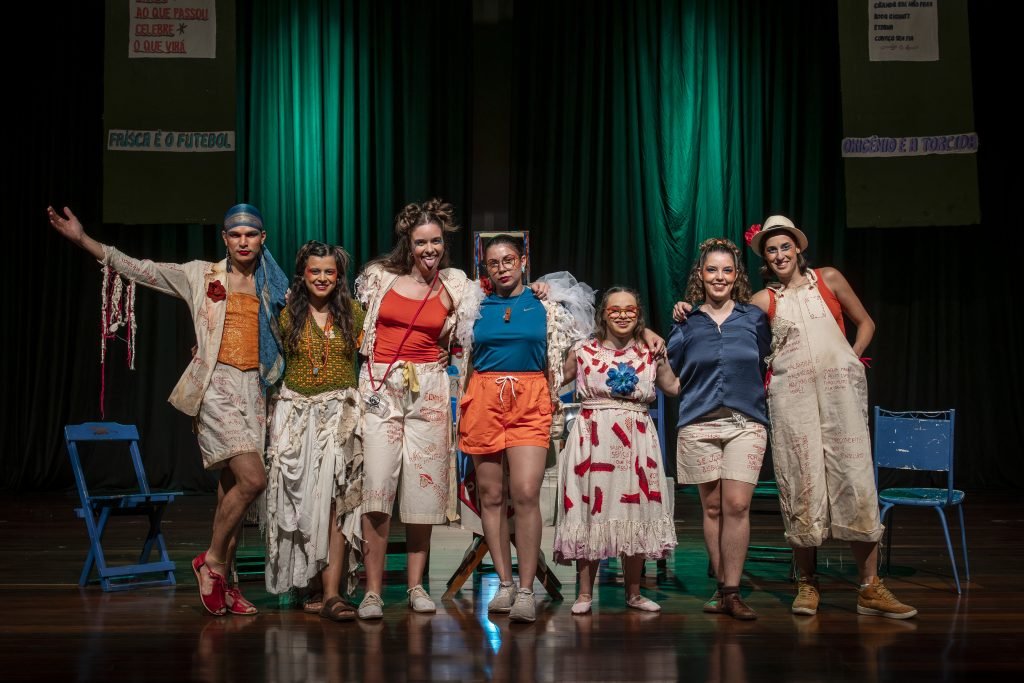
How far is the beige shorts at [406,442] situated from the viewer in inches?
154

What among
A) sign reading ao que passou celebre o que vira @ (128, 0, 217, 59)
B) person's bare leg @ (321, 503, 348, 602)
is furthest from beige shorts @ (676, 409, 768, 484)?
sign reading ao que passou celebre o que vira @ (128, 0, 217, 59)

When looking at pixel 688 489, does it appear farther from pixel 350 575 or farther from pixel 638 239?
pixel 350 575

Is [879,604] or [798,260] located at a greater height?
[798,260]

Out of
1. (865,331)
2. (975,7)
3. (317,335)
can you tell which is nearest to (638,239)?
(975,7)

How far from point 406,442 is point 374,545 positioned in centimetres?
A: 42

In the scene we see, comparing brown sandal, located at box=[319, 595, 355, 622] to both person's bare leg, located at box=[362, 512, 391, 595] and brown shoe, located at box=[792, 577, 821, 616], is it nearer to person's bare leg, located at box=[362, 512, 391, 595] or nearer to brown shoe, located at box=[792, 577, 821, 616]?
person's bare leg, located at box=[362, 512, 391, 595]

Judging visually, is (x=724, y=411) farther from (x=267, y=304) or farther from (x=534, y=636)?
(x=267, y=304)

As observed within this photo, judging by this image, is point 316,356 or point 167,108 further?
point 167,108

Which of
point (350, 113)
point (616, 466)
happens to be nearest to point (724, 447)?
point (616, 466)

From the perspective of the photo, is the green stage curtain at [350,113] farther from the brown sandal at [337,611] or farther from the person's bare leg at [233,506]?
the brown sandal at [337,611]

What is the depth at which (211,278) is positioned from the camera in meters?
4.04

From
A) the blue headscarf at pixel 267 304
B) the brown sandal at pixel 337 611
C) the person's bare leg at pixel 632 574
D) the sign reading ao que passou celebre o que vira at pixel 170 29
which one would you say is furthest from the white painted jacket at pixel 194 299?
the sign reading ao que passou celebre o que vira at pixel 170 29

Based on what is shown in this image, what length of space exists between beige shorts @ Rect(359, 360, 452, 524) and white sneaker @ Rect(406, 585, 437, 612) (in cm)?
30

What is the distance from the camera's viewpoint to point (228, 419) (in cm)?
389
